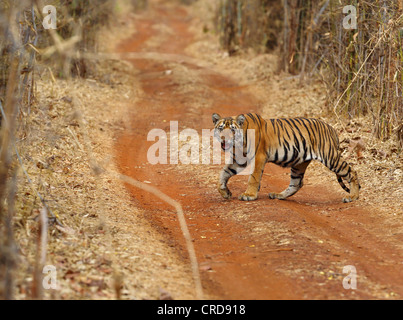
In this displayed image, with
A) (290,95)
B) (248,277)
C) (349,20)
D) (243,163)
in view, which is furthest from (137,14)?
(248,277)

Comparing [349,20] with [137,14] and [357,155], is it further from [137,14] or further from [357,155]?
[137,14]

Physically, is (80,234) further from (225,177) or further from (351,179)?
(351,179)

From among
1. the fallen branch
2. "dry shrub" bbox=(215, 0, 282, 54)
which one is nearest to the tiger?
the fallen branch

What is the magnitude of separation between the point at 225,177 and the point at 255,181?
0.47 metres

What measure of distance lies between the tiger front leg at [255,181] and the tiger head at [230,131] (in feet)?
1.55

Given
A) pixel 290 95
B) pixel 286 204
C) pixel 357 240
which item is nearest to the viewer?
pixel 357 240

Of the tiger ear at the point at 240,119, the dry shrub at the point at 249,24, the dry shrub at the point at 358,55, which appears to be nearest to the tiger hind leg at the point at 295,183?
the tiger ear at the point at 240,119

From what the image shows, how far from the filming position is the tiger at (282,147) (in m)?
7.78

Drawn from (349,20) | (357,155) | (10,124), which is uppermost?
(349,20)

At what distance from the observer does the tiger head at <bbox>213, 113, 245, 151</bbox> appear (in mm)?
7602

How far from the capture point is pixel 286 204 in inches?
312
